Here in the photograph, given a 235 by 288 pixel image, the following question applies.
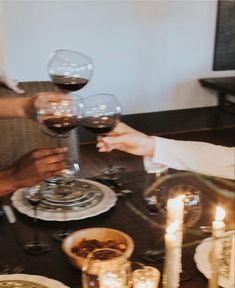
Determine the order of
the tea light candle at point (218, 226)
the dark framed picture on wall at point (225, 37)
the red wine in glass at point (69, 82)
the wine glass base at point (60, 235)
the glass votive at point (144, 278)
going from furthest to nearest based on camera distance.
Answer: the dark framed picture on wall at point (225, 37) < the red wine in glass at point (69, 82) < the wine glass base at point (60, 235) < the glass votive at point (144, 278) < the tea light candle at point (218, 226)

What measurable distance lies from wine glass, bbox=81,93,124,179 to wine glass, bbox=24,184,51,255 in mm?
250

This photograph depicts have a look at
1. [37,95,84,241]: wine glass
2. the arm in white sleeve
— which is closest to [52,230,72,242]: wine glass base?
[37,95,84,241]: wine glass

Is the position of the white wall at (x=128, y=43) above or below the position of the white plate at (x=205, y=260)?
above

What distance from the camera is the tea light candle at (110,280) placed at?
919 mm

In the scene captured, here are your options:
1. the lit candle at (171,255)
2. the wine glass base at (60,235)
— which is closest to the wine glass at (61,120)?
the wine glass base at (60,235)

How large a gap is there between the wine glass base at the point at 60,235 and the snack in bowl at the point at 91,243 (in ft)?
0.36

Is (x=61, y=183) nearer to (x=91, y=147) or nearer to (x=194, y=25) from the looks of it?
(x=91, y=147)

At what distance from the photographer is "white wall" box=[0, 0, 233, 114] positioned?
12.8 feet

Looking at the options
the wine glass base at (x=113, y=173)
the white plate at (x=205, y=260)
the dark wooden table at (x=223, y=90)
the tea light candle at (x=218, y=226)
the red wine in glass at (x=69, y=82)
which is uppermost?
the red wine in glass at (x=69, y=82)

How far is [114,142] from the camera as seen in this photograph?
1538 millimetres

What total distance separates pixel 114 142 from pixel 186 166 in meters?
0.23

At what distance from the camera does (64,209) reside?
152 centimetres

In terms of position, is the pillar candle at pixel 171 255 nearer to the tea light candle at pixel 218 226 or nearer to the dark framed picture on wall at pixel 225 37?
the tea light candle at pixel 218 226

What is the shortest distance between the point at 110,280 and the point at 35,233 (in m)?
0.51
